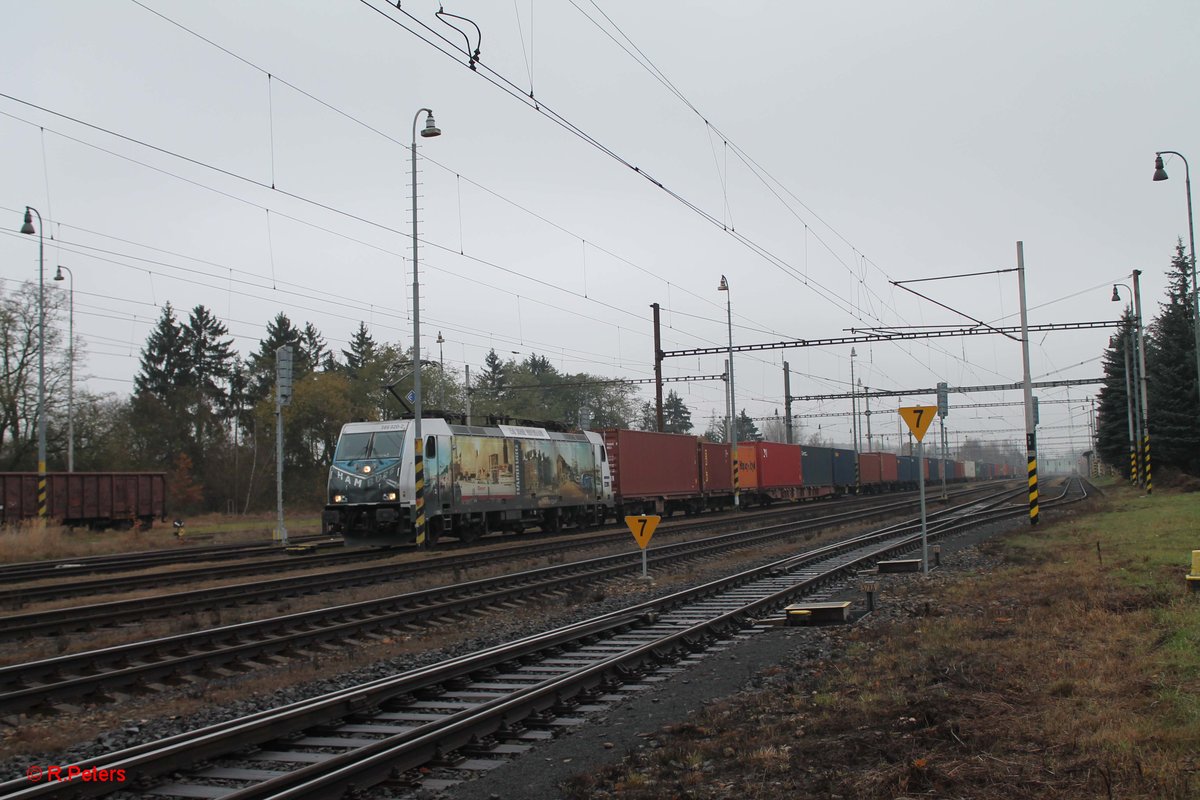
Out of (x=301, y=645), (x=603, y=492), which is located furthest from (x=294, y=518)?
(x=301, y=645)

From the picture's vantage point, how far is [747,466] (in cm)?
4638

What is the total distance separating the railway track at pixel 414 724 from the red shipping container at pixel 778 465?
118 feet

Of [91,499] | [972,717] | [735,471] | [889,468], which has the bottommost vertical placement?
[972,717]

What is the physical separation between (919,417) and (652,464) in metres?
20.8

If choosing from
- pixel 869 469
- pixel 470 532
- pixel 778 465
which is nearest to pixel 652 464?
pixel 470 532

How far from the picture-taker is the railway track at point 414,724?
5998mm

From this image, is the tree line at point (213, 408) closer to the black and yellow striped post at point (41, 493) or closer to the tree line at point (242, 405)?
the tree line at point (242, 405)

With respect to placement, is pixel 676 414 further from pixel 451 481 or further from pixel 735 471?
pixel 451 481

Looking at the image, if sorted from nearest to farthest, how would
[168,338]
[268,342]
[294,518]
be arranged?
[294,518], [168,338], [268,342]

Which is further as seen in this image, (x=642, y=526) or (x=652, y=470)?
(x=652, y=470)

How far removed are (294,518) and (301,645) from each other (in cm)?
3804

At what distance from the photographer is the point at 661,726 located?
733cm

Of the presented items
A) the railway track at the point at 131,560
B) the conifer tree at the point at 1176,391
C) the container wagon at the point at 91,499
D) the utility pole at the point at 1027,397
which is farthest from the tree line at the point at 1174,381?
the container wagon at the point at 91,499

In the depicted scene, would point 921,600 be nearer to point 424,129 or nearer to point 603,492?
point 424,129
